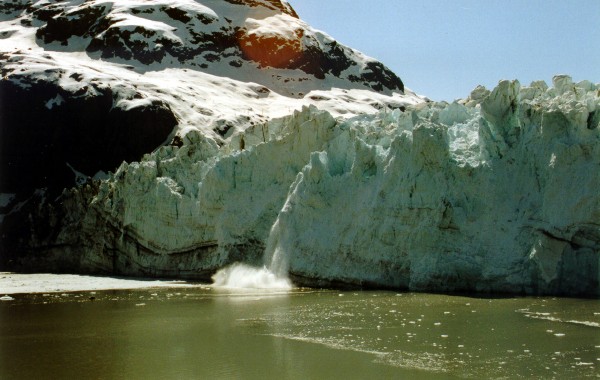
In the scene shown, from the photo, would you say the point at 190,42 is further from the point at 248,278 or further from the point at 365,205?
the point at 365,205

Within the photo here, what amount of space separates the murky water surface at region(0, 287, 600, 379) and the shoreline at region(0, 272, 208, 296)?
19.3ft

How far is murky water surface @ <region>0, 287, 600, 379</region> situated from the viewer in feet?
28.9

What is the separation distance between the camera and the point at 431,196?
55.6 ft

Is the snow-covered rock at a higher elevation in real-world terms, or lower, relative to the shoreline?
higher

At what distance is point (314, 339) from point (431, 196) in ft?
23.1

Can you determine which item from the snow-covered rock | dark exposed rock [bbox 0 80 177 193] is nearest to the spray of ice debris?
the snow-covered rock

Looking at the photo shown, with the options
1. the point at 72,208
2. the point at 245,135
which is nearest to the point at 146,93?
the point at 72,208

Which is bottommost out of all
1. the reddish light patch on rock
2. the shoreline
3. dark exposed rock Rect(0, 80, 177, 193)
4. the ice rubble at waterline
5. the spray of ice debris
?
the shoreline

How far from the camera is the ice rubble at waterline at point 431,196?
49.3ft

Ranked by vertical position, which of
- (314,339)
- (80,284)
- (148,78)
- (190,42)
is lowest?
(314,339)

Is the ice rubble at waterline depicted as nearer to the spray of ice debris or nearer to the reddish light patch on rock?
the spray of ice debris

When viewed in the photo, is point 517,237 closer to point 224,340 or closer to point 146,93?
point 224,340

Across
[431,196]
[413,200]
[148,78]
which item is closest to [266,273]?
[413,200]

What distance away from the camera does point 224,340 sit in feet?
37.0
